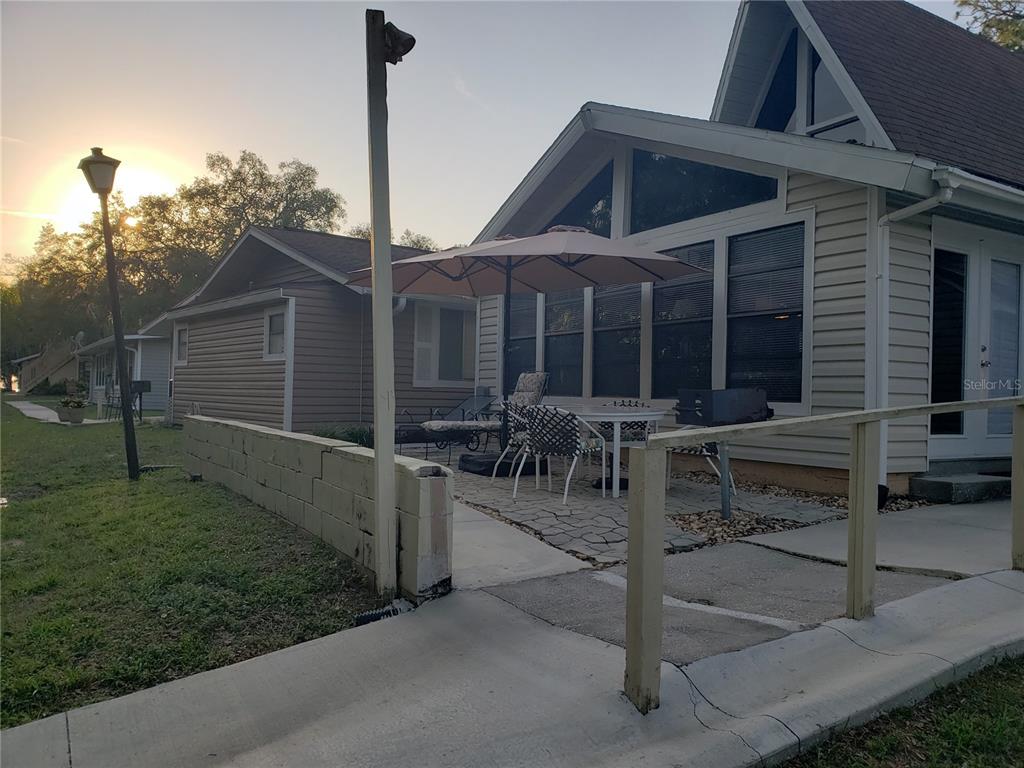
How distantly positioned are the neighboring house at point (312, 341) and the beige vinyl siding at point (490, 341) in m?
1.65

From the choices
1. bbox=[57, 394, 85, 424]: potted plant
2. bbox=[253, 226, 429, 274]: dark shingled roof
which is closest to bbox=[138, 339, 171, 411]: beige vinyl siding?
bbox=[57, 394, 85, 424]: potted plant

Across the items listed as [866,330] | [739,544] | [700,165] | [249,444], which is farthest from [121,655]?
[700,165]

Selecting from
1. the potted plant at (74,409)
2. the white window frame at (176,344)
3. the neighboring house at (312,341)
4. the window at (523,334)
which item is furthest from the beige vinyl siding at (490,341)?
the potted plant at (74,409)

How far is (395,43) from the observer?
3111 mm

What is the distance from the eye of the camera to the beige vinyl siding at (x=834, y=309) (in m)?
5.54

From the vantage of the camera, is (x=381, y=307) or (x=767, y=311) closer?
(x=381, y=307)

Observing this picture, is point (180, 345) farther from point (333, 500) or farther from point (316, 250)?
point (333, 500)

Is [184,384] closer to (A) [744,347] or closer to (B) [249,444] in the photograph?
(B) [249,444]

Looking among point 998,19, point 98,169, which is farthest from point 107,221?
point 998,19

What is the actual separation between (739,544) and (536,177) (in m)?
5.74

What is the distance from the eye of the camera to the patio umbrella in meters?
6.00

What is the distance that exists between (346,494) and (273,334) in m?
8.73

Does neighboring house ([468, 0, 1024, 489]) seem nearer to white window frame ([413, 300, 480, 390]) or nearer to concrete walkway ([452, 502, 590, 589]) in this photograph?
concrete walkway ([452, 502, 590, 589])

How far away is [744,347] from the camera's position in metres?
6.43
